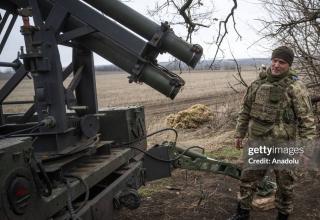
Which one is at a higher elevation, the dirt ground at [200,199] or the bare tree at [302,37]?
the bare tree at [302,37]

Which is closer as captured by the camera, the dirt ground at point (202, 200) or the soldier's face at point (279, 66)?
the soldier's face at point (279, 66)

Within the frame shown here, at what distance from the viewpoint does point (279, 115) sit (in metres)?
4.88

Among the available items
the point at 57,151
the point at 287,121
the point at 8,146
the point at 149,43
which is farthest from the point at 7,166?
the point at 287,121

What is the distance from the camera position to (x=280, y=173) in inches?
198

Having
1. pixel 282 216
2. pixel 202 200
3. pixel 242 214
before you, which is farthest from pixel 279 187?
pixel 202 200

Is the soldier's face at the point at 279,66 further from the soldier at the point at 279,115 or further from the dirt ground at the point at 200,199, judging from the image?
the dirt ground at the point at 200,199

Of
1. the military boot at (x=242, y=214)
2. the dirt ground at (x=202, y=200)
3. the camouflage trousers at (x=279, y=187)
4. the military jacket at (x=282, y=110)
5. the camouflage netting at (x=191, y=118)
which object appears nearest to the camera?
the military jacket at (x=282, y=110)

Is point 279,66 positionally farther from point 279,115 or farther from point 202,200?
point 202,200

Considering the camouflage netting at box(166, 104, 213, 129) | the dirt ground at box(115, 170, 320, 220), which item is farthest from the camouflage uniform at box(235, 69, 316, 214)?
the camouflage netting at box(166, 104, 213, 129)

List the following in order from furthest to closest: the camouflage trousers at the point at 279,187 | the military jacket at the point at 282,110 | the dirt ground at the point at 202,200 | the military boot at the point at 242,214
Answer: the dirt ground at the point at 202,200, the military boot at the point at 242,214, the camouflage trousers at the point at 279,187, the military jacket at the point at 282,110

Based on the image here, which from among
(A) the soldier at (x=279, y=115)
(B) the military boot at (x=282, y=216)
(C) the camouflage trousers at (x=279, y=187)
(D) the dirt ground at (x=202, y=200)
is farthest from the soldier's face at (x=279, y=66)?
(D) the dirt ground at (x=202, y=200)

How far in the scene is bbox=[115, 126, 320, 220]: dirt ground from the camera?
5586 mm

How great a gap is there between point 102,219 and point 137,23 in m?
1.85

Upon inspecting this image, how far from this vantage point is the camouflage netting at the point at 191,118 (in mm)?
13570
